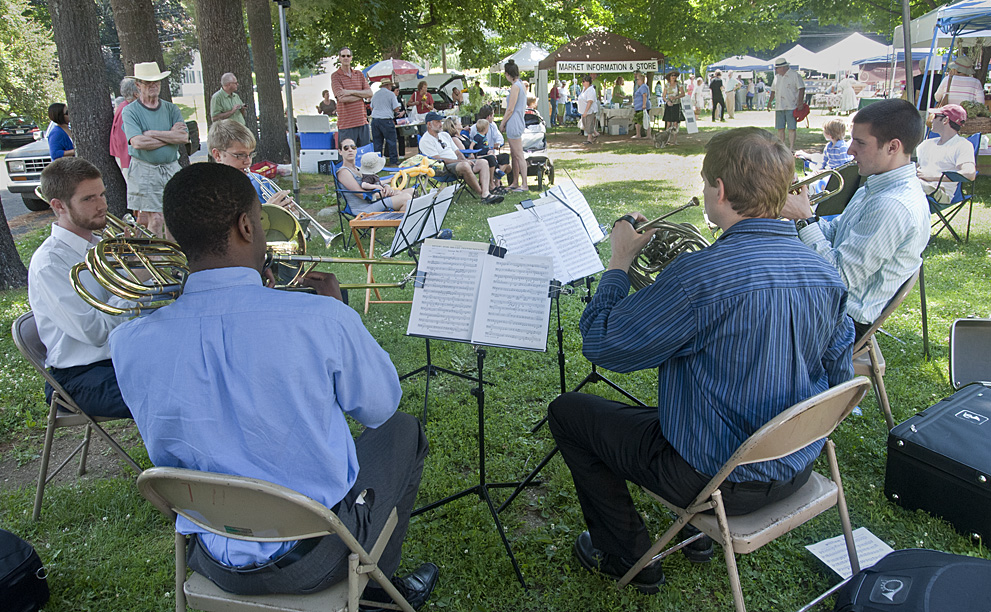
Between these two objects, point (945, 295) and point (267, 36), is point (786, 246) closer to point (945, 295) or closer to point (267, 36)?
point (945, 295)

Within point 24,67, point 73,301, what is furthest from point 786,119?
point 24,67

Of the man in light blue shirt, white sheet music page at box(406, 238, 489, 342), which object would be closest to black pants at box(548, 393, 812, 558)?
white sheet music page at box(406, 238, 489, 342)

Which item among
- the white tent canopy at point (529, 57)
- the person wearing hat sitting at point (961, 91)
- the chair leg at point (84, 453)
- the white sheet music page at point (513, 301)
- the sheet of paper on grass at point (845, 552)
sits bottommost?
the sheet of paper on grass at point (845, 552)

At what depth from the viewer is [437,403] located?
375 centimetres

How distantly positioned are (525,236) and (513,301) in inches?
18.3

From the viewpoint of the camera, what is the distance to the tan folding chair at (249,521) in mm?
1462

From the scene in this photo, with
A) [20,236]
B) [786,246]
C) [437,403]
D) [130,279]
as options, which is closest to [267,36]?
[20,236]

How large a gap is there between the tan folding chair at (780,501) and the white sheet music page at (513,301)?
2.34ft

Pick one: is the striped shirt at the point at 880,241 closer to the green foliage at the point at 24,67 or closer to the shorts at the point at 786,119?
the shorts at the point at 786,119

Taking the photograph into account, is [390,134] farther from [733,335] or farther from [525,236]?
[733,335]

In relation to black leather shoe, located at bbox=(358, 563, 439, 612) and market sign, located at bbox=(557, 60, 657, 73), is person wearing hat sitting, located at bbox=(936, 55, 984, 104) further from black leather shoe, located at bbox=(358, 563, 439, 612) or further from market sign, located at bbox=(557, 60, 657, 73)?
black leather shoe, located at bbox=(358, 563, 439, 612)

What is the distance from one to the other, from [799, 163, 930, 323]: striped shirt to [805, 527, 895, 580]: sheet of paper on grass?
0.97m

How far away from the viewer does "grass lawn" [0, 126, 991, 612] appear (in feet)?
A: 7.80

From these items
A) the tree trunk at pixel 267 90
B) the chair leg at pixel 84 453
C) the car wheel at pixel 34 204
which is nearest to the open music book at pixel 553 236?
the chair leg at pixel 84 453
